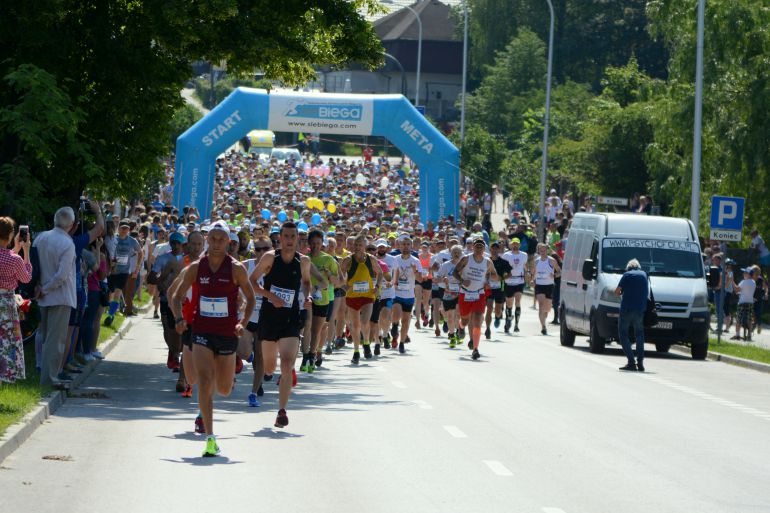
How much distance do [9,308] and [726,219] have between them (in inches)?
701

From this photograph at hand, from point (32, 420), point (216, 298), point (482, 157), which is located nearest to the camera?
point (216, 298)

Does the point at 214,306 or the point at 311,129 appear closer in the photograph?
the point at 214,306

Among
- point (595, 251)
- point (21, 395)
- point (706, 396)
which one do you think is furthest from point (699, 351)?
point (21, 395)

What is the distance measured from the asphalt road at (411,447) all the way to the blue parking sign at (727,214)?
7750 millimetres

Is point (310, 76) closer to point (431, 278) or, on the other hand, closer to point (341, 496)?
point (431, 278)

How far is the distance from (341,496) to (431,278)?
20.7m

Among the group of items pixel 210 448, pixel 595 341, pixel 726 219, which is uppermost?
pixel 726 219

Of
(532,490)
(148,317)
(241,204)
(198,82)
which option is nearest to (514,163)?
(241,204)

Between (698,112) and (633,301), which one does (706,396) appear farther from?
(698,112)

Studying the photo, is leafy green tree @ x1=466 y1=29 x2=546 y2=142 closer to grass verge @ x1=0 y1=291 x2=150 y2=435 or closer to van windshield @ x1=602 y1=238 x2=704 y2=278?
van windshield @ x1=602 y1=238 x2=704 y2=278

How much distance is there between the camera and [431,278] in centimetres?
3095

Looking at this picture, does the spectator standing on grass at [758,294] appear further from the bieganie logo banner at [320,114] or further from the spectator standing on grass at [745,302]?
the bieganie logo banner at [320,114]

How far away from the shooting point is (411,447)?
13.0m

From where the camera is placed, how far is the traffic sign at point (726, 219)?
28688mm
